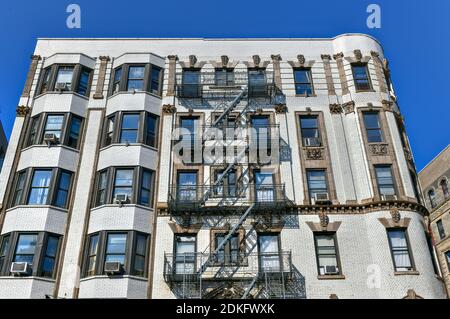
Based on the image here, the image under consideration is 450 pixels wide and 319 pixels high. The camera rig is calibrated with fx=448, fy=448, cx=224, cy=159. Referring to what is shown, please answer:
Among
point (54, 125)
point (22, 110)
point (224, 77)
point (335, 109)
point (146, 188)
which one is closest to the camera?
point (146, 188)

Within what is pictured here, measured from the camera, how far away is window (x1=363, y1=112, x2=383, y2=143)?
Answer: 23.4 metres

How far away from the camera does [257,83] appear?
25.3 meters

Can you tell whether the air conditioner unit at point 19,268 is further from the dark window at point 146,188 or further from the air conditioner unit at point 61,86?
the air conditioner unit at point 61,86

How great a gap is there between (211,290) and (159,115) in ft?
32.9

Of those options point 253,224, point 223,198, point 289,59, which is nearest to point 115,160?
point 223,198

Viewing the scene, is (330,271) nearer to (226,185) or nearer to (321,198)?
(321,198)

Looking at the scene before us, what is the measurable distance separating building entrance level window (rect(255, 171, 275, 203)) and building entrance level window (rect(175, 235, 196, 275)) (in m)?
3.86

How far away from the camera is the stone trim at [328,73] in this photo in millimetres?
25423

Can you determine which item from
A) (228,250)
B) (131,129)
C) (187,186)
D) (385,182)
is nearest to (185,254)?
(228,250)

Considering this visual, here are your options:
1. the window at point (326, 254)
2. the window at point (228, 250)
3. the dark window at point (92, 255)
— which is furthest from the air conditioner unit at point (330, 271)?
the dark window at point (92, 255)

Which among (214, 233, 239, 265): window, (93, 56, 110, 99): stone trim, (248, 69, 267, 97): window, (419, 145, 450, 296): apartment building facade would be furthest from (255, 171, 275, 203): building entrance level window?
(419, 145, 450, 296): apartment building facade

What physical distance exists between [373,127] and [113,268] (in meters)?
14.9

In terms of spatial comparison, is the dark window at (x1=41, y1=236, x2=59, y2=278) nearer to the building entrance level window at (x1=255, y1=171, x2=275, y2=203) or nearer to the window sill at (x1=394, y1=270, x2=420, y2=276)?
the building entrance level window at (x1=255, y1=171, x2=275, y2=203)

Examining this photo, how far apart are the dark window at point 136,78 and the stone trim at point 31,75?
567 centimetres
